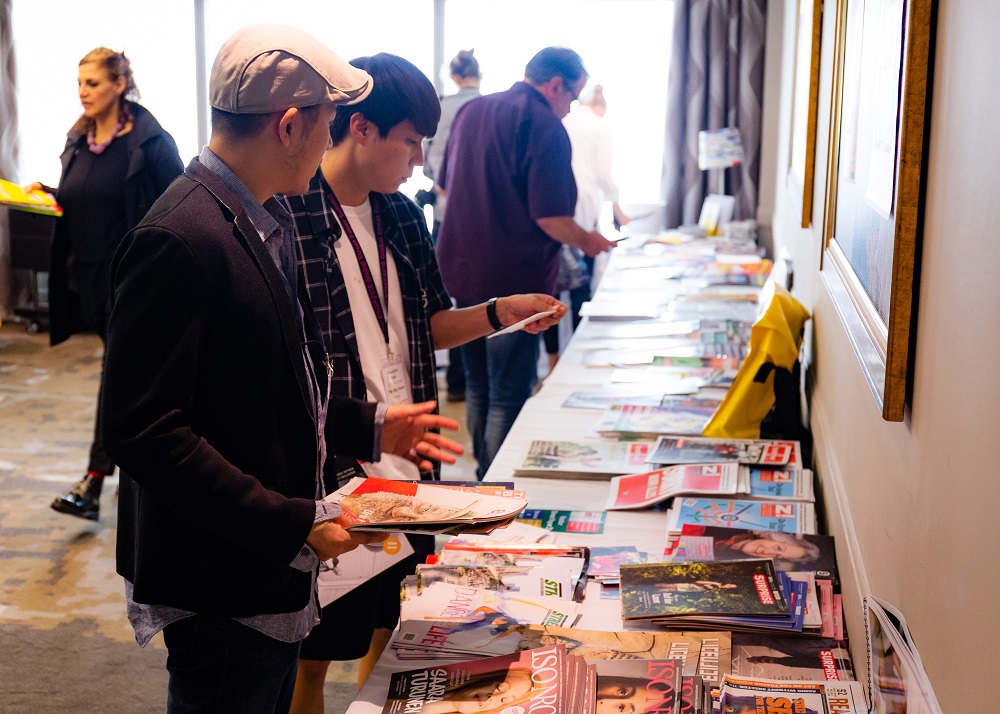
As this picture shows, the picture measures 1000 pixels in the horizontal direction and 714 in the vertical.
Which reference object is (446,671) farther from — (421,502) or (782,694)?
(782,694)

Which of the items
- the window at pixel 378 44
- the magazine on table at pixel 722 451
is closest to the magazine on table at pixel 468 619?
the magazine on table at pixel 722 451

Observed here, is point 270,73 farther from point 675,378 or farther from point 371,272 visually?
point 675,378

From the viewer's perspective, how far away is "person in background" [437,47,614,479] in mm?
3164

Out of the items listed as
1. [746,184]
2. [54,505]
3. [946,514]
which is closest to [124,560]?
[946,514]

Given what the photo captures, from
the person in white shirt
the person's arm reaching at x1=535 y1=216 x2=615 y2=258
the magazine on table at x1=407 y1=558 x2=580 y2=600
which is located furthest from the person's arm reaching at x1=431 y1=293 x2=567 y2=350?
the person in white shirt

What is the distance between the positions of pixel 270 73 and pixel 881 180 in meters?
0.77

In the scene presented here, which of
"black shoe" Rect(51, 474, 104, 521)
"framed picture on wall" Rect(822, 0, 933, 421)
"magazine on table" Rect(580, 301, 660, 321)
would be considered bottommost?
"black shoe" Rect(51, 474, 104, 521)

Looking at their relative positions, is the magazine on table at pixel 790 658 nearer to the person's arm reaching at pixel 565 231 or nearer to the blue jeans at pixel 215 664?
the blue jeans at pixel 215 664

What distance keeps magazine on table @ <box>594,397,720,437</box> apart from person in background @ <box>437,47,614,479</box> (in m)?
0.71

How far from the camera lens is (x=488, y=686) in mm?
1279

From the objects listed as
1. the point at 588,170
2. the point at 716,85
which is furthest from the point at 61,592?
the point at 716,85

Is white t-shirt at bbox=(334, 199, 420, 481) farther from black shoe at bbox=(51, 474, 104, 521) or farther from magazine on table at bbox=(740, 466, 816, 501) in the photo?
black shoe at bbox=(51, 474, 104, 521)

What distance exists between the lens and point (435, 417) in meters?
1.56

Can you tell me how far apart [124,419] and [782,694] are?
2.73 feet
